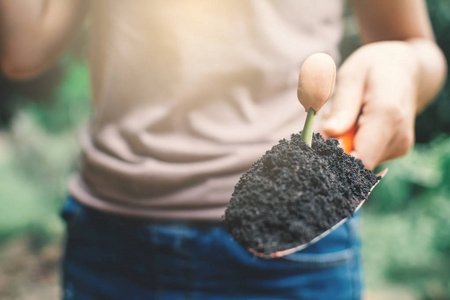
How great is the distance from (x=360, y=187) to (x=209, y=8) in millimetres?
164

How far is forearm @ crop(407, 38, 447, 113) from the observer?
0.29 m

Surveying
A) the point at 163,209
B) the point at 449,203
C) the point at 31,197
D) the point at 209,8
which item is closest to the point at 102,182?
the point at 163,209

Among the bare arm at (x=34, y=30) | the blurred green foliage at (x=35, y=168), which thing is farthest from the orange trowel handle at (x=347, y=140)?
the blurred green foliage at (x=35, y=168)

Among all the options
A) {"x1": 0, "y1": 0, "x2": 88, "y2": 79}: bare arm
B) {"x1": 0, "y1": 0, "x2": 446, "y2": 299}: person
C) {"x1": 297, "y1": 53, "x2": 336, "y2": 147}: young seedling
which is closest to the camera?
{"x1": 297, "y1": 53, "x2": 336, "y2": 147}: young seedling

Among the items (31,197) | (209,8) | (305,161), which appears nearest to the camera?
(305,161)

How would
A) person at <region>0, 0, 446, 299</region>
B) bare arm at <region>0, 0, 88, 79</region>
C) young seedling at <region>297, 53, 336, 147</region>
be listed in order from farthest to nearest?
1. bare arm at <region>0, 0, 88, 79</region>
2. person at <region>0, 0, 446, 299</region>
3. young seedling at <region>297, 53, 336, 147</region>

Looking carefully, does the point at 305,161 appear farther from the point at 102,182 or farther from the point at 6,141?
the point at 6,141

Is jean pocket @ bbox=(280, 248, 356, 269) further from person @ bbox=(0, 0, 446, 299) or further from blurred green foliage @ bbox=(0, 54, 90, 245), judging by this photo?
blurred green foliage @ bbox=(0, 54, 90, 245)

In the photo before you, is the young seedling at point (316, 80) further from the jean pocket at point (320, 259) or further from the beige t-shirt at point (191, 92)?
the jean pocket at point (320, 259)

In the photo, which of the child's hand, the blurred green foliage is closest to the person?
the child's hand

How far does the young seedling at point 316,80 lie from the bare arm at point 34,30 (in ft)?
1.01

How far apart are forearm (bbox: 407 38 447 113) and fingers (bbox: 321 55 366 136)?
0.25ft

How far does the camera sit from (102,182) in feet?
1.22

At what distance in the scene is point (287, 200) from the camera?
0.58ft
